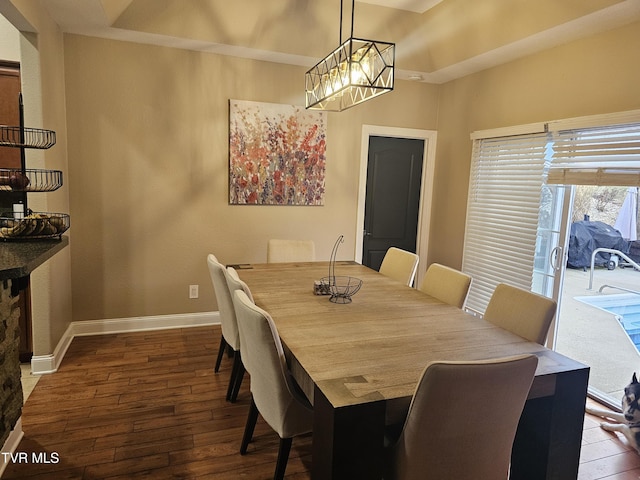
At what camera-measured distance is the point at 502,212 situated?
3.81m

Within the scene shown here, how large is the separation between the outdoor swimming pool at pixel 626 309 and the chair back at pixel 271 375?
2505 millimetres

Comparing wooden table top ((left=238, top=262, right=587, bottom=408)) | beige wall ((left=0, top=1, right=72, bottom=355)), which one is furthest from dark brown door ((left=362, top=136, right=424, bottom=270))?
beige wall ((left=0, top=1, right=72, bottom=355))

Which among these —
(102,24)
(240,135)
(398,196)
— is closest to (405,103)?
(398,196)

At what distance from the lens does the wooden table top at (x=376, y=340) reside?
148 centimetres

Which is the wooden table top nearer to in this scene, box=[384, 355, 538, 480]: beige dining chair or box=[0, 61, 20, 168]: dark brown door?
box=[384, 355, 538, 480]: beige dining chair

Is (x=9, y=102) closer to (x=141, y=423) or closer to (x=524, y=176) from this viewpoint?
(x=141, y=423)

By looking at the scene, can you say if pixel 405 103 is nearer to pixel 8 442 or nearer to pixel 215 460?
pixel 215 460

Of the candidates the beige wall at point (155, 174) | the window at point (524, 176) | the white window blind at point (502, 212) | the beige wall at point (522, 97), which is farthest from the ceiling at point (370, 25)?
the white window blind at point (502, 212)

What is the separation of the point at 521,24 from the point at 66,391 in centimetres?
409

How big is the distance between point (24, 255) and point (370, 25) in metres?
3.48

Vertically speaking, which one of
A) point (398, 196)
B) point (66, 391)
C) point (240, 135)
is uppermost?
point (240, 135)

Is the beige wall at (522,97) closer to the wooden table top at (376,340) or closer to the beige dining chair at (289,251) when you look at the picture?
the beige dining chair at (289,251)

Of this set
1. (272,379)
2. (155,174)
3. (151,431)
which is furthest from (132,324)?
(272,379)

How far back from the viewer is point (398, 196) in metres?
4.79
